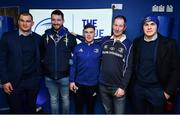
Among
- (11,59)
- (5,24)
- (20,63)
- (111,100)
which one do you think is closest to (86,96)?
(111,100)

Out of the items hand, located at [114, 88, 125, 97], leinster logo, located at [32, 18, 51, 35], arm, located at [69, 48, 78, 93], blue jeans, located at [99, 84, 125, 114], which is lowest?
blue jeans, located at [99, 84, 125, 114]

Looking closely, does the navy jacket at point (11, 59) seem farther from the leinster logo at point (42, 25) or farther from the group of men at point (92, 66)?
the leinster logo at point (42, 25)

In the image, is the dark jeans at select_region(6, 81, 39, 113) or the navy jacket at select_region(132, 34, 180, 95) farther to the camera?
the dark jeans at select_region(6, 81, 39, 113)

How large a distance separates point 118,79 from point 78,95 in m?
0.50

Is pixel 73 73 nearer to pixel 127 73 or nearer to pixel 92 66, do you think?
pixel 92 66

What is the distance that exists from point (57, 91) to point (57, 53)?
0.48 meters

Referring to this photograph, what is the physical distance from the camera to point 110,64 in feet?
8.75

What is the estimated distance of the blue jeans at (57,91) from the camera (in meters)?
2.93

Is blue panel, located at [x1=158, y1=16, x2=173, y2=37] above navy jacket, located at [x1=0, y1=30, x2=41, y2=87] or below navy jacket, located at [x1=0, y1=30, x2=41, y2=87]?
above

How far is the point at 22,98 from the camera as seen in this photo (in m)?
2.71

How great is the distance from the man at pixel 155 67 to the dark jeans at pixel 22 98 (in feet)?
3.77

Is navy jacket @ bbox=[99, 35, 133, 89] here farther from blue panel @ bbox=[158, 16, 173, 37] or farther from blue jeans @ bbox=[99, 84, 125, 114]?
blue panel @ bbox=[158, 16, 173, 37]

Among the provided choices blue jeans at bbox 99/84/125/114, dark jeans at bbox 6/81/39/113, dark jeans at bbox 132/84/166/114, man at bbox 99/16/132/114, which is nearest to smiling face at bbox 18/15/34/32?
dark jeans at bbox 6/81/39/113

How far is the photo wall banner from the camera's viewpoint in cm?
316
